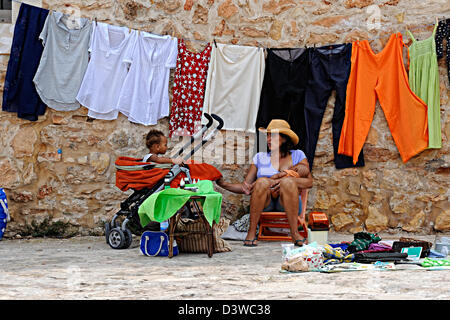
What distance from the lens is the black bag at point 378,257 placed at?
11.2ft

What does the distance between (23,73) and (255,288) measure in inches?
140

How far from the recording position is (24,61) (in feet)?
16.6

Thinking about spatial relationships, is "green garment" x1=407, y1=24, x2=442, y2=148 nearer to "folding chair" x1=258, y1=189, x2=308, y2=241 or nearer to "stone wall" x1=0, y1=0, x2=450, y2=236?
"stone wall" x1=0, y1=0, x2=450, y2=236

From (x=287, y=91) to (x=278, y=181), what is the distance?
123cm

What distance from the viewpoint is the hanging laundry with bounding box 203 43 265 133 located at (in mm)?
5469

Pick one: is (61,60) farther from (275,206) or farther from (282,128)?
(275,206)

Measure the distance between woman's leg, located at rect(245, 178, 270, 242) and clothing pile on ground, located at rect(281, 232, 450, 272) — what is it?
0.83 metres

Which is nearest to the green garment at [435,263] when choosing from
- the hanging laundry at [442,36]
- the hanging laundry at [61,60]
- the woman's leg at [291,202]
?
the woman's leg at [291,202]

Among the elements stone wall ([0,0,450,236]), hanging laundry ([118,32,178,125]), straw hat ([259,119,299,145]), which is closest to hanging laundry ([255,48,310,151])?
stone wall ([0,0,450,236])

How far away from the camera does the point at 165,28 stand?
5.55 meters

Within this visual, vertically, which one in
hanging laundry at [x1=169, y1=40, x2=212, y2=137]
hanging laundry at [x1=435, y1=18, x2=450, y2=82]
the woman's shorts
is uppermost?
hanging laundry at [x1=435, y1=18, x2=450, y2=82]

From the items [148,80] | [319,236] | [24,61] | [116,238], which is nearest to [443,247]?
[319,236]

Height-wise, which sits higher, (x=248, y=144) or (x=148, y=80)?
(x=148, y=80)
